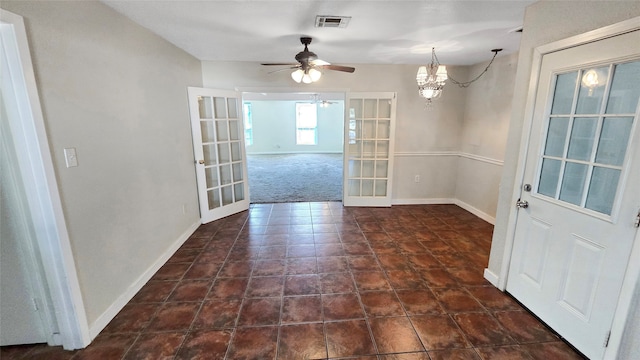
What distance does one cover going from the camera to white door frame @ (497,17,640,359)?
147 centimetres

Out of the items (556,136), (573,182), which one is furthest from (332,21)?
(573,182)

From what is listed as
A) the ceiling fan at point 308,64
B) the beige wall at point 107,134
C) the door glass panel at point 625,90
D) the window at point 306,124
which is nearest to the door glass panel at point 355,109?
the ceiling fan at point 308,64

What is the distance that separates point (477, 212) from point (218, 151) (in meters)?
4.11

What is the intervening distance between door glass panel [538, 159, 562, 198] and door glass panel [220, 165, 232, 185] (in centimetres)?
380

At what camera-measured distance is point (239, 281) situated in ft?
8.46

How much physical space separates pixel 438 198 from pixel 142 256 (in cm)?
450

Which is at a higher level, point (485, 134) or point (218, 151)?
point (485, 134)

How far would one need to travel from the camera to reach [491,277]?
2541 millimetres

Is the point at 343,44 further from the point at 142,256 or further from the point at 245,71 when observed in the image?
the point at 142,256

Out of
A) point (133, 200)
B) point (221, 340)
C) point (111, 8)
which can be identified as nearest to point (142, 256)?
point (133, 200)

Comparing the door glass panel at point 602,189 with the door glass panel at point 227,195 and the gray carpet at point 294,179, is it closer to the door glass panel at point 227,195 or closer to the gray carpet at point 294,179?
the gray carpet at point 294,179

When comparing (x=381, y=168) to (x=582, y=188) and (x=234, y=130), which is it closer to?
(x=234, y=130)

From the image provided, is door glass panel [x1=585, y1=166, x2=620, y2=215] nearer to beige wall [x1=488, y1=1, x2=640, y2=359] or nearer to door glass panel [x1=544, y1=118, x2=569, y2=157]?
door glass panel [x1=544, y1=118, x2=569, y2=157]

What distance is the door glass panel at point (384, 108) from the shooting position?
4.50 m
